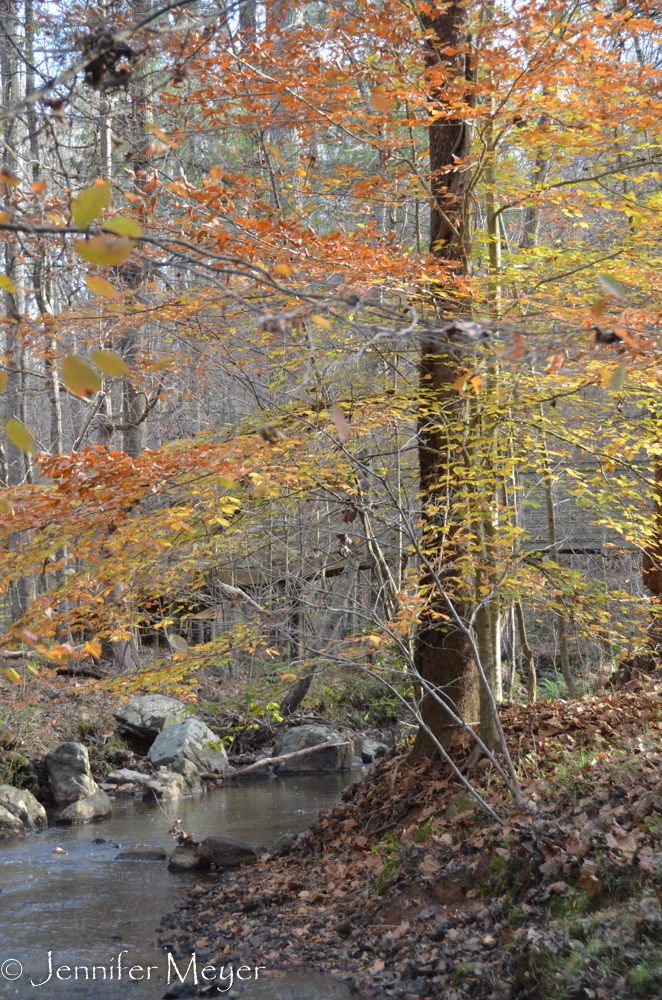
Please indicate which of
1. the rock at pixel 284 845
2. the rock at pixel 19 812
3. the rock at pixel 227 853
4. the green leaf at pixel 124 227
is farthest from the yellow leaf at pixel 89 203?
the rock at pixel 19 812

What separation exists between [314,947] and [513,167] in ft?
22.8

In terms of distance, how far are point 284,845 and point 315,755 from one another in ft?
17.1

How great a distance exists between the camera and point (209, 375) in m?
13.7

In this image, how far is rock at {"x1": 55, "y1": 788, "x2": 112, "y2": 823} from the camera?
9883 millimetres

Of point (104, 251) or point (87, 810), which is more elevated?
point (104, 251)

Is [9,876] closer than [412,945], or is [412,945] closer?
[412,945]

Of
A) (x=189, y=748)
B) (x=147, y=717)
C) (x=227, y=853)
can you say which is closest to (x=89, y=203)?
(x=227, y=853)

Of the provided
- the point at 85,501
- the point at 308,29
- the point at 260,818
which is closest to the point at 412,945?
the point at 85,501

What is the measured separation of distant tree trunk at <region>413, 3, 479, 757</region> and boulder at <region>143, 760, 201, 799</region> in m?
5.60

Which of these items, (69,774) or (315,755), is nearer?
(69,774)

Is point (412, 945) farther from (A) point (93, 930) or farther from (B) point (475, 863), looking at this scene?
(A) point (93, 930)

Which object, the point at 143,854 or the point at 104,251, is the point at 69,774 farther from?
the point at 104,251

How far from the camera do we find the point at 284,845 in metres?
7.45

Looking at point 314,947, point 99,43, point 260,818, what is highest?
point 99,43
